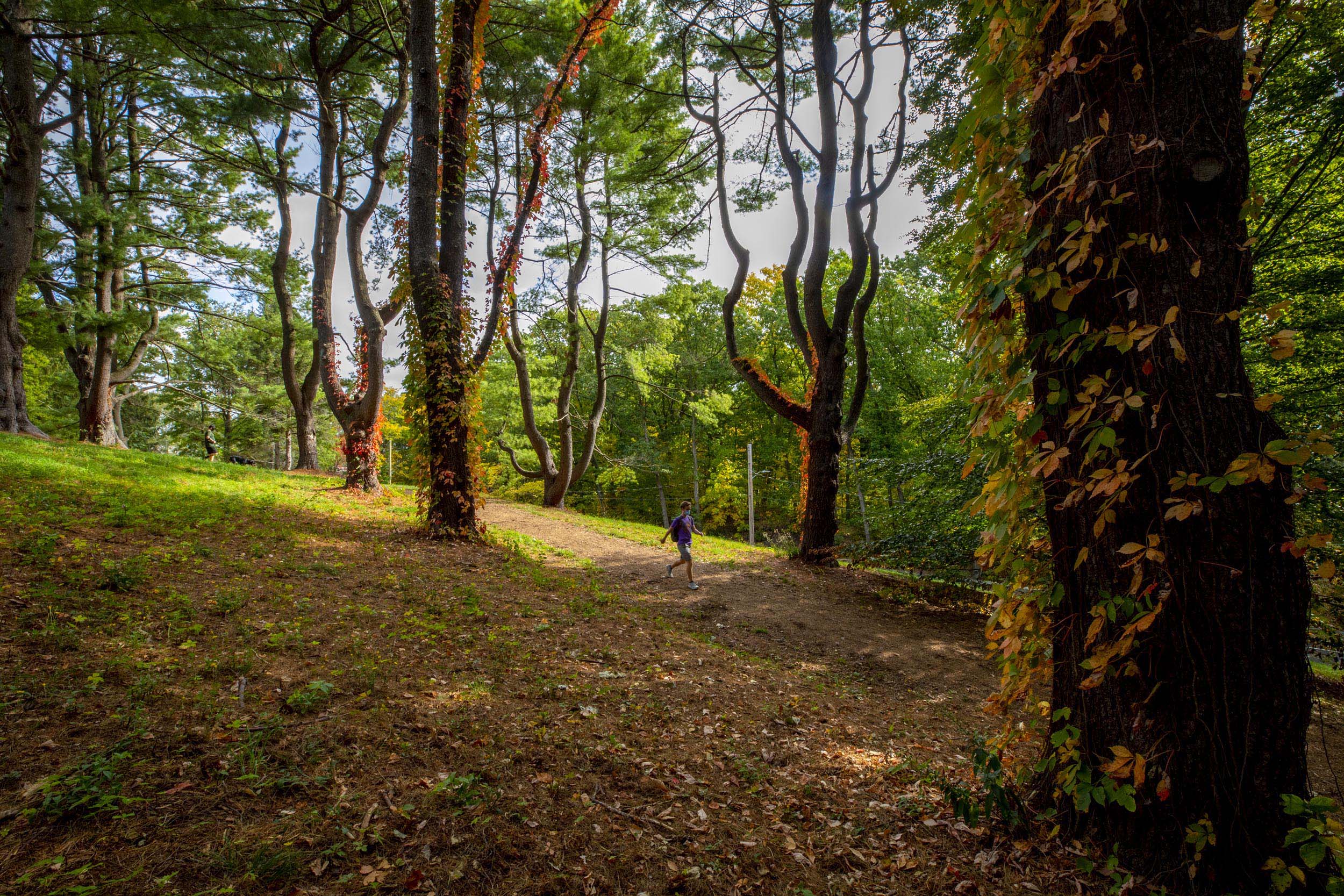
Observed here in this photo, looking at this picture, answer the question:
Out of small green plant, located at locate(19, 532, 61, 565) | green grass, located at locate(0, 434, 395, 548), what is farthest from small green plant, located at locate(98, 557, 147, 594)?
small green plant, located at locate(19, 532, 61, 565)

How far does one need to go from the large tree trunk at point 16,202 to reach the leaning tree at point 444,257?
7.70 meters

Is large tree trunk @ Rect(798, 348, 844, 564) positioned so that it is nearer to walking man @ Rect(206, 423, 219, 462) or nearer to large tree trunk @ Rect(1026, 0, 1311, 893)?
large tree trunk @ Rect(1026, 0, 1311, 893)

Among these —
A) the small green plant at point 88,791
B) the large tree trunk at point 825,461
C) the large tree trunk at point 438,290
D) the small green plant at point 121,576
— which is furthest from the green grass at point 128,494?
the large tree trunk at point 825,461

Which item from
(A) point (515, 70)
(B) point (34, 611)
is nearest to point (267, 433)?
(A) point (515, 70)

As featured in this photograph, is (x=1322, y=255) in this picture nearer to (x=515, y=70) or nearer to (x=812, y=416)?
(x=812, y=416)

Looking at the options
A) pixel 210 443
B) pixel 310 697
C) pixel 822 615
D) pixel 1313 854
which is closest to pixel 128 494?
pixel 310 697

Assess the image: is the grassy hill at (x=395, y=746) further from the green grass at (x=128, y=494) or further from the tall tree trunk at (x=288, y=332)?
the tall tree trunk at (x=288, y=332)

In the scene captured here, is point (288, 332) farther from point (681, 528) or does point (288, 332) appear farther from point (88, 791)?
point (88, 791)

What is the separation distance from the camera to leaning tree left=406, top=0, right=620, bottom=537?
23.5 feet

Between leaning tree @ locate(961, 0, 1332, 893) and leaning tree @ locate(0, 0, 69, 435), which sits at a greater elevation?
leaning tree @ locate(0, 0, 69, 435)

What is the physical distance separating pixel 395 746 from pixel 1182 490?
3.55 m

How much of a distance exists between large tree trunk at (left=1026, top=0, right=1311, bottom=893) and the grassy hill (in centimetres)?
62

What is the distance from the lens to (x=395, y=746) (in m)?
2.76

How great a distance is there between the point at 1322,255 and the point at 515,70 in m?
14.1
